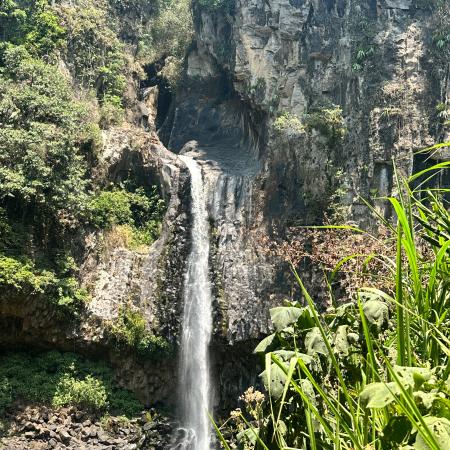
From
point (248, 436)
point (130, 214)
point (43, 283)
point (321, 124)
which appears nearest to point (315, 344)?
point (248, 436)

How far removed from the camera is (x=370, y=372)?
5.96 ft

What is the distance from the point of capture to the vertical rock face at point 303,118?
13555mm

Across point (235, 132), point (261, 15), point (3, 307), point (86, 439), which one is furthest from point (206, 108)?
point (86, 439)

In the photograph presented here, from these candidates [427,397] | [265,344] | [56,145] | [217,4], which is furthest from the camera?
[217,4]

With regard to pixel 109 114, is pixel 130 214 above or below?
below

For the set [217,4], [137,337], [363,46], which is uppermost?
[217,4]

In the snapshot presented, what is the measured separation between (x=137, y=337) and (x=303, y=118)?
8364 mm

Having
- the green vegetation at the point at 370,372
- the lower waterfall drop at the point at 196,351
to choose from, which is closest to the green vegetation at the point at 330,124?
the lower waterfall drop at the point at 196,351

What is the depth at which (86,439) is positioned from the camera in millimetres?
10305

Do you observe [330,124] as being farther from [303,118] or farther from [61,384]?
[61,384]

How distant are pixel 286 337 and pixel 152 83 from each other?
20292mm

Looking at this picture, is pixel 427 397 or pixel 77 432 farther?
pixel 77 432

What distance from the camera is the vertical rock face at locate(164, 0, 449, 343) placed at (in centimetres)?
1355

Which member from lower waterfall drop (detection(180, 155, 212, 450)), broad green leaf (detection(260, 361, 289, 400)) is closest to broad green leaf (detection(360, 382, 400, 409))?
broad green leaf (detection(260, 361, 289, 400))
